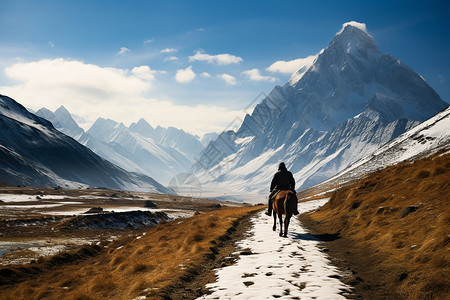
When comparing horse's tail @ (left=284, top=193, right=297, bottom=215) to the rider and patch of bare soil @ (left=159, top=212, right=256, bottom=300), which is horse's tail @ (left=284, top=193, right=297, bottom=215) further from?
patch of bare soil @ (left=159, top=212, right=256, bottom=300)

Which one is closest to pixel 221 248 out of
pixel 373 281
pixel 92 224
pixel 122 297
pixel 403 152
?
pixel 122 297

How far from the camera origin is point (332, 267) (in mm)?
11312

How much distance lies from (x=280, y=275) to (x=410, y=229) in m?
6.43

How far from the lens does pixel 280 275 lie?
10328 mm

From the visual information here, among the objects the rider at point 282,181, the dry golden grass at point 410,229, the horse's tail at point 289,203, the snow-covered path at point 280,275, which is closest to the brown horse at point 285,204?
the horse's tail at point 289,203

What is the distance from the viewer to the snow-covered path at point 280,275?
8.74m

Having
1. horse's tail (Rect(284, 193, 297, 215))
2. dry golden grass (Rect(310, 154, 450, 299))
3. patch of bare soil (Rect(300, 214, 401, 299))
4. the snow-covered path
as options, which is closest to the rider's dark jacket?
horse's tail (Rect(284, 193, 297, 215))

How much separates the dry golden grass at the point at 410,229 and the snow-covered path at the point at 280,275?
80.7 inches

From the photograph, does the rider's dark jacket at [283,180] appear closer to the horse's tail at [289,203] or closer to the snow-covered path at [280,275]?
the horse's tail at [289,203]

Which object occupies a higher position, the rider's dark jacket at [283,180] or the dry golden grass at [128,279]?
the rider's dark jacket at [283,180]

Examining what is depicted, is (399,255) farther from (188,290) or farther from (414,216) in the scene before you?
(188,290)

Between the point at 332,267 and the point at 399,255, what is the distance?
2.41 metres

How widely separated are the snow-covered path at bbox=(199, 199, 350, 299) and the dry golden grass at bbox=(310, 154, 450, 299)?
205 cm

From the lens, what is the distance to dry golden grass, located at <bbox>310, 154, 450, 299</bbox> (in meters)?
8.68
